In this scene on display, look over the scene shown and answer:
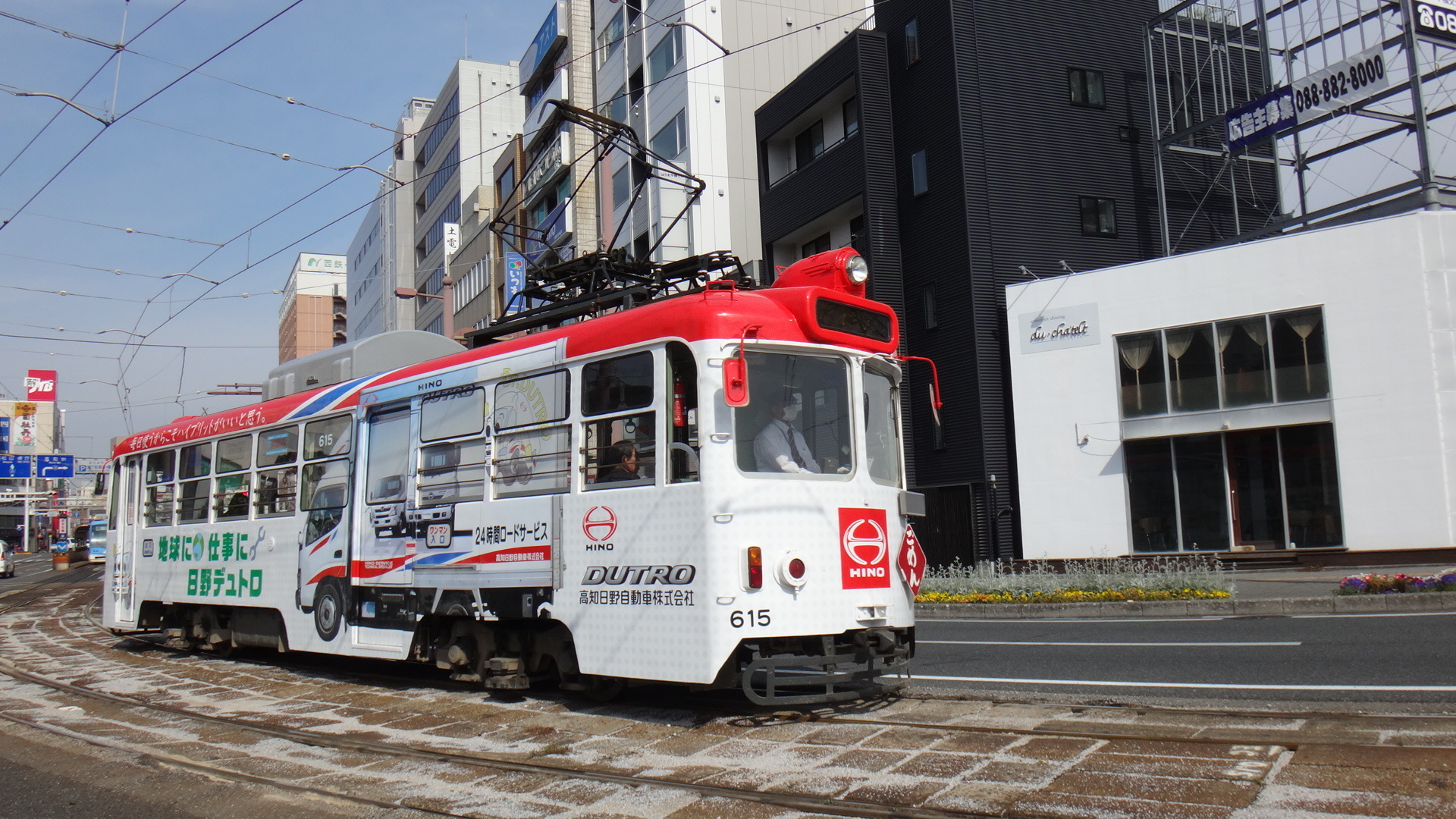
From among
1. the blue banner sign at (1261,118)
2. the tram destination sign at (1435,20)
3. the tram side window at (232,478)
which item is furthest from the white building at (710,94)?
the tram side window at (232,478)

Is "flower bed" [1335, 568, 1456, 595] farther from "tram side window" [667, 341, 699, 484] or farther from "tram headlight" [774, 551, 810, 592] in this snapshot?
"tram side window" [667, 341, 699, 484]

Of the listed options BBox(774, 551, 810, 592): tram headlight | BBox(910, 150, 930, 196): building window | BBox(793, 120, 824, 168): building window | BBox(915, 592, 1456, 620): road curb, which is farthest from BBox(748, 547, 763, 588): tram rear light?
BBox(793, 120, 824, 168): building window

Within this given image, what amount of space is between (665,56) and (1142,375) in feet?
62.9

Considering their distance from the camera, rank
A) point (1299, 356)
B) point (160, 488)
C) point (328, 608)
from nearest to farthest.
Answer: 1. point (328, 608)
2. point (160, 488)
3. point (1299, 356)

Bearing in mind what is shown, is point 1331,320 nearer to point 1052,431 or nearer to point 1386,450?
point 1386,450

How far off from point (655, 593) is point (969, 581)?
11.5m

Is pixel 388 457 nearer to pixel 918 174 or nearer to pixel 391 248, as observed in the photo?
pixel 918 174

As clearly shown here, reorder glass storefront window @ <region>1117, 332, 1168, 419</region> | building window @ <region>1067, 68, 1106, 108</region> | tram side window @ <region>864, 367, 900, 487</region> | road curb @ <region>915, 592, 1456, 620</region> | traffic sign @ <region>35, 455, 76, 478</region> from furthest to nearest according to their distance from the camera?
traffic sign @ <region>35, 455, 76, 478</region> < building window @ <region>1067, 68, 1106, 108</region> < glass storefront window @ <region>1117, 332, 1168, 419</region> < road curb @ <region>915, 592, 1456, 620</region> < tram side window @ <region>864, 367, 900, 487</region>

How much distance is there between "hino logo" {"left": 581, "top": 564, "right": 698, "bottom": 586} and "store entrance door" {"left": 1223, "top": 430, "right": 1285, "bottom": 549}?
17988mm

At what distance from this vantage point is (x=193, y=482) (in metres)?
12.8

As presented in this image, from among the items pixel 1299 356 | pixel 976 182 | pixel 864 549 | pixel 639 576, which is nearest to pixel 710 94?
pixel 976 182

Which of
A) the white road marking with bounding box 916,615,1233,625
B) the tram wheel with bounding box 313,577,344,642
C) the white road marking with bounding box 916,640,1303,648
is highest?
the tram wheel with bounding box 313,577,344,642

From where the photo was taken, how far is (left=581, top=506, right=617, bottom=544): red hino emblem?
7391 millimetres

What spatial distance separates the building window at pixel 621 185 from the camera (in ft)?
114
